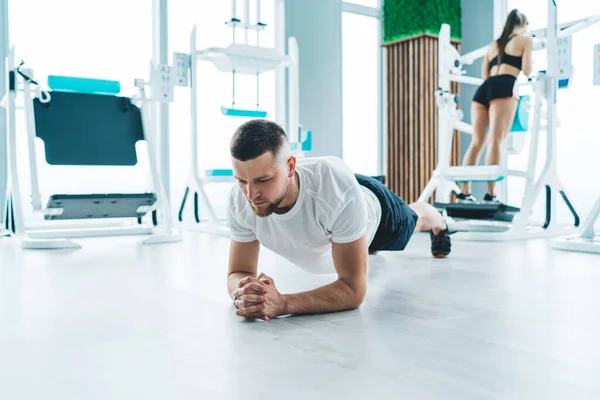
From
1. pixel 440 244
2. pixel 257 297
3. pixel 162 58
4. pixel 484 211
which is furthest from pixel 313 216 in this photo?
pixel 162 58

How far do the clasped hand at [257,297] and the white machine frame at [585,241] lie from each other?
2537 mm

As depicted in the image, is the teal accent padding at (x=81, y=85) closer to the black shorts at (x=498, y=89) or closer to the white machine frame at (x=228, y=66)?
the white machine frame at (x=228, y=66)

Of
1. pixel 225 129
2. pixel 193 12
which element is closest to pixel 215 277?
pixel 225 129

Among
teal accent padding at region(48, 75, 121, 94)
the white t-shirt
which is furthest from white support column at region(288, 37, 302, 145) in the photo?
the white t-shirt

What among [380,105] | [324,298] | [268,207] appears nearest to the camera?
[268,207]

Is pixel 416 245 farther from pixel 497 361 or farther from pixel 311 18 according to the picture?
pixel 311 18

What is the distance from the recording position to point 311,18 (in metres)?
6.59

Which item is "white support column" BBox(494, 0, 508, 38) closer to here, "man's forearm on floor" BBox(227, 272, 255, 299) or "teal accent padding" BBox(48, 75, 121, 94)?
"teal accent padding" BBox(48, 75, 121, 94)

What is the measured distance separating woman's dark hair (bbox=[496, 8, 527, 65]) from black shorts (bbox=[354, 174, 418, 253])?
2.58 meters

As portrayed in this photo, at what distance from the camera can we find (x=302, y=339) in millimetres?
1458

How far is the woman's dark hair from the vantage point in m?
4.21

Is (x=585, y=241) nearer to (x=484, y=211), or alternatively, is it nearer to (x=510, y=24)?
(x=484, y=211)

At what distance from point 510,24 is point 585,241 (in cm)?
176

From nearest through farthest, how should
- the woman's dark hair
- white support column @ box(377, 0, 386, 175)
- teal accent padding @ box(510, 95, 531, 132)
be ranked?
1. the woman's dark hair
2. teal accent padding @ box(510, 95, 531, 132)
3. white support column @ box(377, 0, 386, 175)
